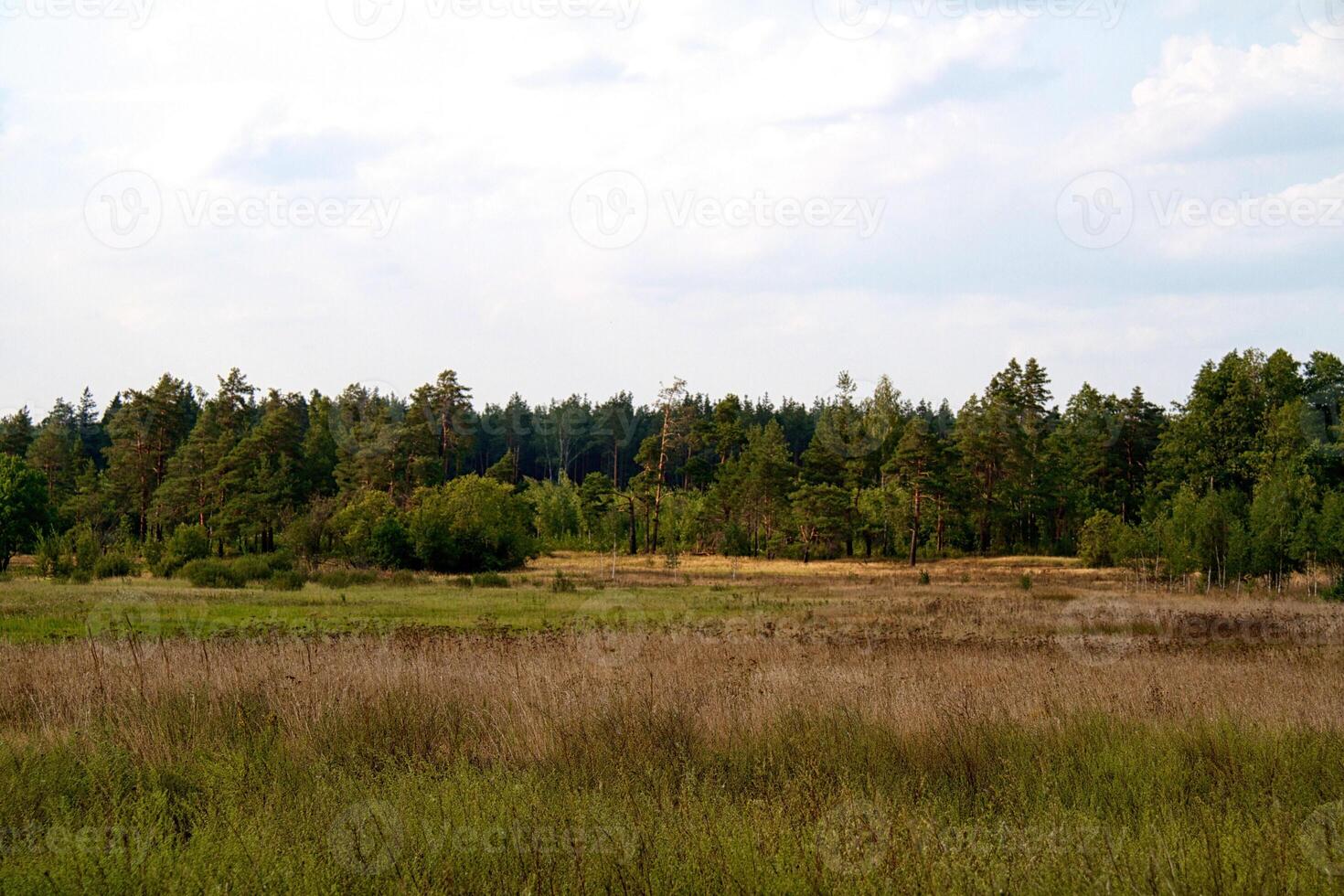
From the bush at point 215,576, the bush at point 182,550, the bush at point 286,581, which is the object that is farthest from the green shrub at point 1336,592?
the bush at point 182,550

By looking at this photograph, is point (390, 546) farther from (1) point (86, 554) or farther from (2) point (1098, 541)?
(2) point (1098, 541)

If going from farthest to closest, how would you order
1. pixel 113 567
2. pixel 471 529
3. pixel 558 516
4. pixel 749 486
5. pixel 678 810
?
pixel 558 516, pixel 749 486, pixel 471 529, pixel 113 567, pixel 678 810

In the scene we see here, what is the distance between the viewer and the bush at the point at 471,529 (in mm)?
57656

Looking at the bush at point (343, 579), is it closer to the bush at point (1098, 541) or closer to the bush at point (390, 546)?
the bush at point (390, 546)

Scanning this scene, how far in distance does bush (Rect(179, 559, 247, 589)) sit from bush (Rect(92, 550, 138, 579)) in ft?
16.0

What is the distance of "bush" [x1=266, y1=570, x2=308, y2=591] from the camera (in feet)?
139

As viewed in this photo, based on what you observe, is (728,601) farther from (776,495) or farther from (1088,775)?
(776,495)

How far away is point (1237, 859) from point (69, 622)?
26.6 meters

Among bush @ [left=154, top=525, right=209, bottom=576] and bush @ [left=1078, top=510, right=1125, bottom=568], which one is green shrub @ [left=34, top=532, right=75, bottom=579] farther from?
bush @ [left=1078, top=510, right=1125, bottom=568]

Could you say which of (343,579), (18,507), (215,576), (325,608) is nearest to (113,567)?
(215,576)

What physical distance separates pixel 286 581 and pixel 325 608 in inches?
475

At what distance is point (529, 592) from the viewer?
140ft

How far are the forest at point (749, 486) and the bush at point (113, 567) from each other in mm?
252

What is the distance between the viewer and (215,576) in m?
45.4
